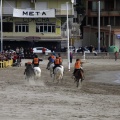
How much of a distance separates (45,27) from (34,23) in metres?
1.65

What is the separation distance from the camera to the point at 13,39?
230 feet

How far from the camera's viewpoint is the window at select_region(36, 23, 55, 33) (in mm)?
70438

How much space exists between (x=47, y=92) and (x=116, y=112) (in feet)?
22.9

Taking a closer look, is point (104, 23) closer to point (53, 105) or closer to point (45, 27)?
point (45, 27)

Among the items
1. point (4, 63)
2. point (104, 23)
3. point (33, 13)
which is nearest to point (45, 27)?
point (33, 13)

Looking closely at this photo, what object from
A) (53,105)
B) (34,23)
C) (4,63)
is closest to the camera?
(53,105)

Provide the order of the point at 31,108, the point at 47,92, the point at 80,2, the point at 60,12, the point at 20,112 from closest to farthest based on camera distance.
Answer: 1. the point at 20,112
2. the point at 31,108
3. the point at 47,92
4. the point at 60,12
5. the point at 80,2

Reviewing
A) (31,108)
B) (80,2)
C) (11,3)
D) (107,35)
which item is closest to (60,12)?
(11,3)

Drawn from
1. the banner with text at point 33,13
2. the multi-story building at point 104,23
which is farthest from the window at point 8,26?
the multi-story building at point 104,23

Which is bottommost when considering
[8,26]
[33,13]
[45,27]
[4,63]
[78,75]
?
[78,75]

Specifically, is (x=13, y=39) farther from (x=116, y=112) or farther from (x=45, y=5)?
(x=116, y=112)

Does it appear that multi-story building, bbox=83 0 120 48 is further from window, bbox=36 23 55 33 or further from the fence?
the fence

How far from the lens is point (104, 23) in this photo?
87.3 m

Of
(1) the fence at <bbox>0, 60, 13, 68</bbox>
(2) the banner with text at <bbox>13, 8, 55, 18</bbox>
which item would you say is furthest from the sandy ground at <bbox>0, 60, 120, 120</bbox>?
(2) the banner with text at <bbox>13, 8, 55, 18</bbox>
